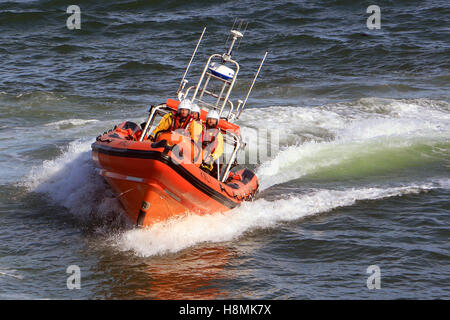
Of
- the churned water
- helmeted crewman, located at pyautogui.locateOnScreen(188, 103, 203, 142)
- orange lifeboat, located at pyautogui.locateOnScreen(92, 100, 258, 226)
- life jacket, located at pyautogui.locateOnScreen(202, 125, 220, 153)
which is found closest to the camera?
the churned water

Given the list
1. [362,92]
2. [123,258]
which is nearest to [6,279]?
[123,258]

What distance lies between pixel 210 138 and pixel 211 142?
2.5 inches

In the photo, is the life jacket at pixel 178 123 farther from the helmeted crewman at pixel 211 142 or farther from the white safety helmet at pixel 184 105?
the helmeted crewman at pixel 211 142

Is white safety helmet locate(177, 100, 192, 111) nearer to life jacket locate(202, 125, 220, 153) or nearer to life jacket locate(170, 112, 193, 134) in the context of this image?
life jacket locate(170, 112, 193, 134)

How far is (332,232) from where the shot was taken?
6.81 metres

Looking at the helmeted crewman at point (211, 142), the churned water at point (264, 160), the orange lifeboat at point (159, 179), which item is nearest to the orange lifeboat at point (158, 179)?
the orange lifeboat at point (159, 179)

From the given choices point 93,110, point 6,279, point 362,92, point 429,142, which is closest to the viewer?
point 6,279

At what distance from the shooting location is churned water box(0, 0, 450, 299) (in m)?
5.83

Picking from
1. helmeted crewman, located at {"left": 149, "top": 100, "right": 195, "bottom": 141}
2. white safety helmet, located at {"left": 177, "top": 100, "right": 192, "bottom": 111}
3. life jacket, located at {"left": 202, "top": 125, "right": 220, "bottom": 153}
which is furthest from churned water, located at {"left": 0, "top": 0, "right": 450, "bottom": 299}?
white safety helmet, located at {"left": 177, "top": 100, "right": 192, "bottom": 111}

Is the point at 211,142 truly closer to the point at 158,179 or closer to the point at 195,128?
the point at 195,128

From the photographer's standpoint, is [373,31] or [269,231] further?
[373,31]

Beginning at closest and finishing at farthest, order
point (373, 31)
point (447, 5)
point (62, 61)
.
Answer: point (62, 61) < point (373, 31) < point (447, 5)
